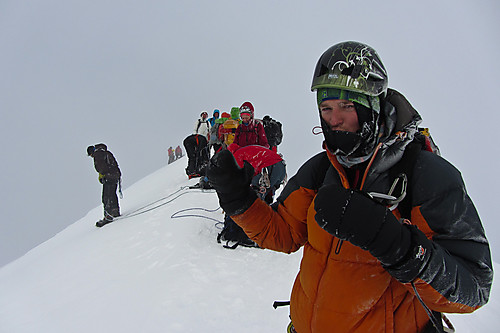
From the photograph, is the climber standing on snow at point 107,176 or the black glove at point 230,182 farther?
the climber standing on snow at point 107,176

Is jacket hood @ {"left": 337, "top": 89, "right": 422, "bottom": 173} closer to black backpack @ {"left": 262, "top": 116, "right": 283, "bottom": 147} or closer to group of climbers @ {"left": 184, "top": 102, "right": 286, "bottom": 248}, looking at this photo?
group of climbers @ {"left": 184, "top": 102, "right": 286, "bottom": 248}

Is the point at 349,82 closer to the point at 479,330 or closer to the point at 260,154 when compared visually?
the point at 260,154

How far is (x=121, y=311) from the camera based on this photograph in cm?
329

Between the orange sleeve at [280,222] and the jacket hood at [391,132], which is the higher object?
the jacket hood at [391,132]

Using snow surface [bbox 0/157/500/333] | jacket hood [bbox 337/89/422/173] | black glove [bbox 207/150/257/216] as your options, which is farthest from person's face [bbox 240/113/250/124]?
jacket hood [bbox 337/89/422/173]

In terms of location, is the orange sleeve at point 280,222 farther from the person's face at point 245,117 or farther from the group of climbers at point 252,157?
the person's face at point 245,117

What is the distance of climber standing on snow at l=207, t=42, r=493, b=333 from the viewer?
0.96 metres

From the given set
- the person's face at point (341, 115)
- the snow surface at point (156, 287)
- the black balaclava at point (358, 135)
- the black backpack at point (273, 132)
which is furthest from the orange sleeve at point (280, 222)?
the black backpack at point (273, 132)

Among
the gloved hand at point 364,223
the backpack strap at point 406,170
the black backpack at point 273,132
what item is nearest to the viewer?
the gloved hand at point 364,223

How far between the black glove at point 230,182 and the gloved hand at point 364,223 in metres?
0.59

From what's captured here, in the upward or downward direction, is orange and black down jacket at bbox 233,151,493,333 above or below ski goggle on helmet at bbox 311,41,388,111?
below

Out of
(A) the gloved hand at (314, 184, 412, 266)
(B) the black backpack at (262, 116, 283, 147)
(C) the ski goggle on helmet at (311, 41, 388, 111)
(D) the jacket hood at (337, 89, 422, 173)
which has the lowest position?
(B) the black backpack at (262, 116, 283, 147)

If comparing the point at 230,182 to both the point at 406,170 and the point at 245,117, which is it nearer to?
the point at 406,170

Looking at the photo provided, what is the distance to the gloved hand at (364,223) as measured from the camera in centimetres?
94
